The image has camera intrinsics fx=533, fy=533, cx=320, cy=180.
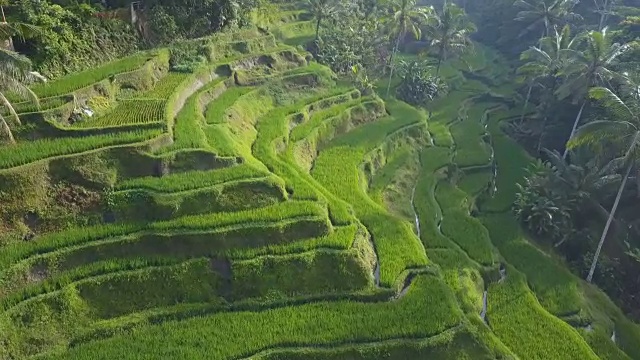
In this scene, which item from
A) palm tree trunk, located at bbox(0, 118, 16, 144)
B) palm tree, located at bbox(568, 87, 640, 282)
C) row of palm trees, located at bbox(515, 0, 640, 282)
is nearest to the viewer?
palm tree trunk, located at bbox(0, 118, 16, 144)

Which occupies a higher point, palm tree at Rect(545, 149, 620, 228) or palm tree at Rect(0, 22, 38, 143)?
palm tree at Rect(0, 22, 38, 143)

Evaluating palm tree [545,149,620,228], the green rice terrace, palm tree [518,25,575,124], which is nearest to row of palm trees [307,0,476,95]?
palm tree [518,25,575,124]

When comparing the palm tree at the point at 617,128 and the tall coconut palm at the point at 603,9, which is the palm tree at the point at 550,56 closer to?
the palm tree at the point at 617,128

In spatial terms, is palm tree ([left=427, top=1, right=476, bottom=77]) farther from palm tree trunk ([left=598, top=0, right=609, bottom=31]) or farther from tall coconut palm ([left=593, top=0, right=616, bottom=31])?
palm tree trunk ([left=598, top=0, right=609, bottom=31])

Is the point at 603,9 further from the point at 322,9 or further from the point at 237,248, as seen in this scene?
the point at 237,248

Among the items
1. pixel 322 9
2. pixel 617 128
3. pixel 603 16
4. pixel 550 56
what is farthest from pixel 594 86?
pixel 603 16

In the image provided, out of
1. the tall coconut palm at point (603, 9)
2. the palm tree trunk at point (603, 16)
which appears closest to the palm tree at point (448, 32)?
the tall coconut palm at point (603, 9)

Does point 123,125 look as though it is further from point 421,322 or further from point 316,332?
point 421,322
